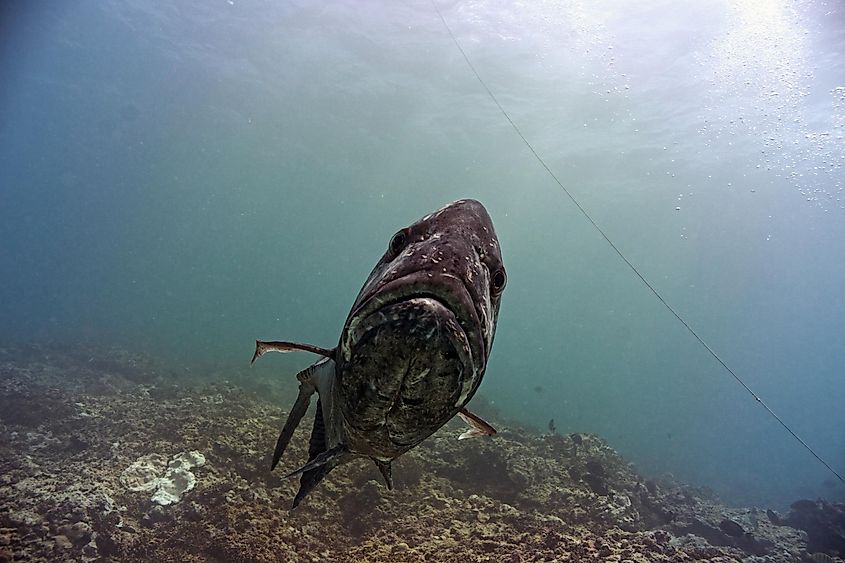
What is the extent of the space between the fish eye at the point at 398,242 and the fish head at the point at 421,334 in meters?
0.13

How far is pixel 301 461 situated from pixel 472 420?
628cm

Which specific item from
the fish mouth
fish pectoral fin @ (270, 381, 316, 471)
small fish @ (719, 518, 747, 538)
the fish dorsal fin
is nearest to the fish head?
the fish mouth

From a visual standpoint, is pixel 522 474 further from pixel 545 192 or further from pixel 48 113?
pixel 48 113

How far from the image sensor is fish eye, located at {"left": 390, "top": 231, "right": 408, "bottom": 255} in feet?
8.25

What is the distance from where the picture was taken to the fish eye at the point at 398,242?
252cm

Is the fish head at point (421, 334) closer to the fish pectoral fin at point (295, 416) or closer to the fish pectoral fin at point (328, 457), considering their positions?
the fish pectoral fin at point (328, 457)

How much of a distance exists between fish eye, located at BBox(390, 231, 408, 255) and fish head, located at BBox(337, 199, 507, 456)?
0.13 meters

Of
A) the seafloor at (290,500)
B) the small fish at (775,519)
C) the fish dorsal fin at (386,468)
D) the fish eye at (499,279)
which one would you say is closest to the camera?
the fish eye at (499,279)

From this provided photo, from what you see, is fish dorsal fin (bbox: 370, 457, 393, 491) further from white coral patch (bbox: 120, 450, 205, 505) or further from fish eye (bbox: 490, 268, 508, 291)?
white coral patch (bbox: 120, 450, 205, 505)

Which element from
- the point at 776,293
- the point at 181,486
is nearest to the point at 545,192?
the point at 181,486

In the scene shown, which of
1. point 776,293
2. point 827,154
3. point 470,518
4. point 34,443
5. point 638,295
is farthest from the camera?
point 638,295

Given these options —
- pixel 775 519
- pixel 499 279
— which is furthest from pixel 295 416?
pixel 775 519

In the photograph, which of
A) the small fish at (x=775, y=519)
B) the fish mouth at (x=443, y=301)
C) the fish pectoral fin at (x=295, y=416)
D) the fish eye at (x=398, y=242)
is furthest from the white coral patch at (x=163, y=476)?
the small fish at (x=775, y=519)

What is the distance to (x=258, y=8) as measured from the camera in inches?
955
